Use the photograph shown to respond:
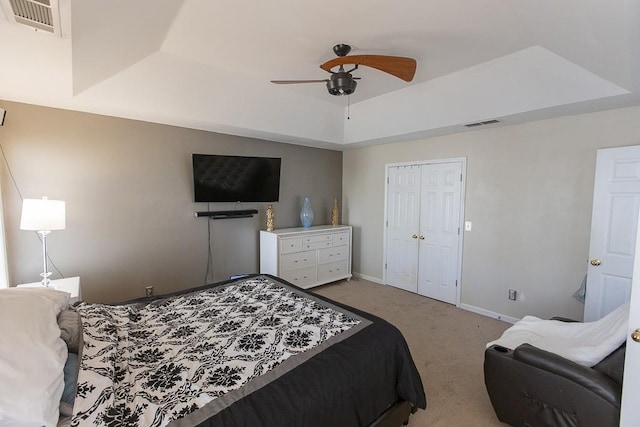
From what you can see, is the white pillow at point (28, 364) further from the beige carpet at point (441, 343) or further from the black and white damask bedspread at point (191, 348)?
the beige carpet at point (441, 343)

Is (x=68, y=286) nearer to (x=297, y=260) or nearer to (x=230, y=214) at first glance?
(x=230, y=214)

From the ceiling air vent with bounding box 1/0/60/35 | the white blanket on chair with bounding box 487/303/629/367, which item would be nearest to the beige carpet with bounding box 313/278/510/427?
the white blanket on chair with bounding box 487/303/629/367

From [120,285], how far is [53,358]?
2385 millimetres

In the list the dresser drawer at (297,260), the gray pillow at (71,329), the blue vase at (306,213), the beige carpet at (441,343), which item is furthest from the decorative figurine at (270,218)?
the gray pillow at (71,329)

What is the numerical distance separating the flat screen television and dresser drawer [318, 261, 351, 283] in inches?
54.1

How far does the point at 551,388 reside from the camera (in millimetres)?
1707

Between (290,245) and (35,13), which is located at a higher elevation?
(35,13)

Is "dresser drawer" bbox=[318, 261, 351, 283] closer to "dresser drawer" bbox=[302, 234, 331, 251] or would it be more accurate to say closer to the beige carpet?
the beige carpet

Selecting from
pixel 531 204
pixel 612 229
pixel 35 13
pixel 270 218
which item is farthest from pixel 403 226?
pixel 35 13

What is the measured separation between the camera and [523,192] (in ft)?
11.2

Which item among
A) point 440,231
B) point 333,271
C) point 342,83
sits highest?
point 342,83

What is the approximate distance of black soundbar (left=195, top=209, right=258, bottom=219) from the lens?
3821 millimetres

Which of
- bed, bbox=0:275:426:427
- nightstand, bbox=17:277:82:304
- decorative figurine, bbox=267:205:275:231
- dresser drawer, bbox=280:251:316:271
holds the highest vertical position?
decorative figurine, bbox=267:205:275:231

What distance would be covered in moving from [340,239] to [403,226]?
1.05m
